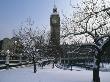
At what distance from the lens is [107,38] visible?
703 inches

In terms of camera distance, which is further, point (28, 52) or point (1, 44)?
point (1, 44)

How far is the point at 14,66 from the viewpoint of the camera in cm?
3281

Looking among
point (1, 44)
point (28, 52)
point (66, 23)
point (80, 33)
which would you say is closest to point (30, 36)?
point (28, 52)

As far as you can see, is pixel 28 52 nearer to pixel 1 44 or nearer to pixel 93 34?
pixel 93 34

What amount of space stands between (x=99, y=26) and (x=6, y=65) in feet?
46.4

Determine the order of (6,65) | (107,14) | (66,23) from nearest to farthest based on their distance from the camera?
(107,14)
(66,23)
(6,65)

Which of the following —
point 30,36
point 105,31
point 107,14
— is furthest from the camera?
point 30,36

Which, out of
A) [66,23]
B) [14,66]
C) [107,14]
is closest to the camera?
[107,14]

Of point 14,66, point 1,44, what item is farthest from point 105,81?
point 1,44


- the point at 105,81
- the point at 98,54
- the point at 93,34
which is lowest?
the point at 105,81

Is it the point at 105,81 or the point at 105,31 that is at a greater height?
the point at 105,31

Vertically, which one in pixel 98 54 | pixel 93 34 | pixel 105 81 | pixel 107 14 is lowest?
pixel 105 81

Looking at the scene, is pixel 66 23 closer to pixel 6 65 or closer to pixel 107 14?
pixel 107 14

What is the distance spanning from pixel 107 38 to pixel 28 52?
17193mm
